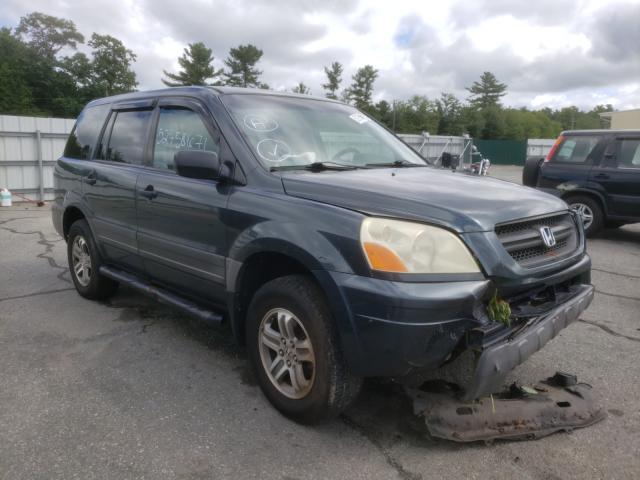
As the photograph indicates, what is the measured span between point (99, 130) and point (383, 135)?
259 centimetres

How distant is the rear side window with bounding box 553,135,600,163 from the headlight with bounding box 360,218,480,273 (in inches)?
284

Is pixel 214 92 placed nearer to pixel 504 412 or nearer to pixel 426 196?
pixel 426 196

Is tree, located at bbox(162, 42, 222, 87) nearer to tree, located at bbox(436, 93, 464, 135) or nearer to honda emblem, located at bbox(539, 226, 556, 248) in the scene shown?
tree, located at bbox(436, 93, 464, 135)

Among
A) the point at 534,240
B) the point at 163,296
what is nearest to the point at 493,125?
the point at 163,296

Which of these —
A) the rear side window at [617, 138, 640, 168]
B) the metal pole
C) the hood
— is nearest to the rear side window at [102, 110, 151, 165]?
the hood

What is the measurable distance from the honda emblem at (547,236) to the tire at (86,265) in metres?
3.67

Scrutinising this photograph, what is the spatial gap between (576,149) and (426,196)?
713 cm

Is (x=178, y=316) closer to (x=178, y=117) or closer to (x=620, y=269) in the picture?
(x=178, y=117)

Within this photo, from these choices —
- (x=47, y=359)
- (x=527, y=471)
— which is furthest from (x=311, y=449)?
(x=47, y=359)

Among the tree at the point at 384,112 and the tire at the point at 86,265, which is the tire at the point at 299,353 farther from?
the tree at the point at 384,112

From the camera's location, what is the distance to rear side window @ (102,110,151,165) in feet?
13.1

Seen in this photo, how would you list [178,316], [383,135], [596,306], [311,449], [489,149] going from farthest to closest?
[489,149]
[596,306]
[178,316]
[383,135]
[311,449]

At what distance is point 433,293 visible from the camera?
7.28ft

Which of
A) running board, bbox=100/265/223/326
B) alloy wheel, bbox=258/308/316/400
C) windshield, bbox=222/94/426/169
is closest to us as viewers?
alloy wheel, bbox=258/308/316/400
